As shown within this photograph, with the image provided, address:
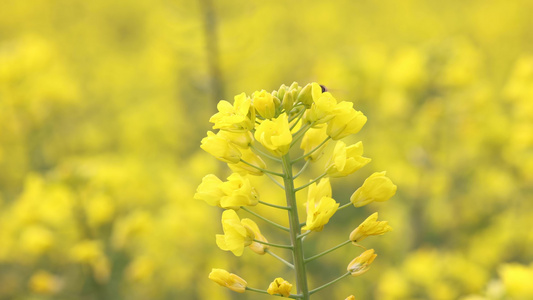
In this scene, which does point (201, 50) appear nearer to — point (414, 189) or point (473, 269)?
point (414, 189)

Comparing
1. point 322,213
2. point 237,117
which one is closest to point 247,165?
point 237,117

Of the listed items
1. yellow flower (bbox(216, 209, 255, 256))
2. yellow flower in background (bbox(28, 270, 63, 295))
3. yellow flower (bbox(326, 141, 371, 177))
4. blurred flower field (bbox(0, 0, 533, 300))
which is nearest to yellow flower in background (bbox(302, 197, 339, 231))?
yellow flower (bbox(326, 141, 371, 177))

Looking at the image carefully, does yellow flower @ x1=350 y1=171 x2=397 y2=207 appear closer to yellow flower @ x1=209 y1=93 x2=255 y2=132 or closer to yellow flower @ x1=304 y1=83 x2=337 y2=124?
yellow flower @ x1=304 y1=83 x2=337 y2=124

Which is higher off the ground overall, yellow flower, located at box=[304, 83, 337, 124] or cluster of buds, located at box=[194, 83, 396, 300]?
yellow flower, located at box=[304, 83, 337, 124]

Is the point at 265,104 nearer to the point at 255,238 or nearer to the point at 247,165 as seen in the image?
the point at 247,165

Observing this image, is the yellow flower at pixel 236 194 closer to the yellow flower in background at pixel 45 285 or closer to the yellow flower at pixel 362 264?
the yellow flower at pixel 362 264

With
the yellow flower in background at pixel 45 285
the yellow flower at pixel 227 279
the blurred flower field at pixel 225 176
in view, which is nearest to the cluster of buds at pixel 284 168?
the yellow flower at pixel 227 279
